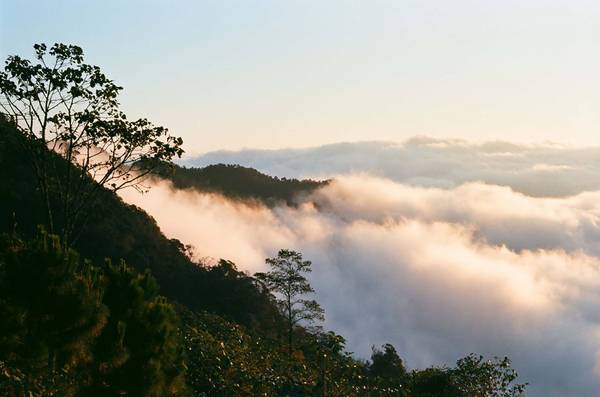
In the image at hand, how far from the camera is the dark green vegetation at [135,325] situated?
2370 centimetres

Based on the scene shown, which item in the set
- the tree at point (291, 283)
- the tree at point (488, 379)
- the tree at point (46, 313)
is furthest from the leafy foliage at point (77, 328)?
the tree at point (291, 283)

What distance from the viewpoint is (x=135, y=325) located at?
28.0m

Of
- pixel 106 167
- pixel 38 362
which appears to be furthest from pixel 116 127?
pixel 38 362

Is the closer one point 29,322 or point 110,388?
point 29,322

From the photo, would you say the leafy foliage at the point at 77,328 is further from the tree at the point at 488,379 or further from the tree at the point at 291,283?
the tree at the point at 291,283

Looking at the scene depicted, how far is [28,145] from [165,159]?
6.45 m

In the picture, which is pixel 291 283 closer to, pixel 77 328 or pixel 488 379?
pixel 488 379

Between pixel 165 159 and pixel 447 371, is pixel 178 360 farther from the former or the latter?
pixel 447 371

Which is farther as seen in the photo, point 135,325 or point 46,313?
point 135,325

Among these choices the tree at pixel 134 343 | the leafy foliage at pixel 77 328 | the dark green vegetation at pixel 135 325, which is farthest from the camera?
the tree at pixel 134 343

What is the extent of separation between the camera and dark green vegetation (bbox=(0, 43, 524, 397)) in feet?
77.8

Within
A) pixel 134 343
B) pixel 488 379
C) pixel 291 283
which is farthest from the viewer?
pixel 291 283

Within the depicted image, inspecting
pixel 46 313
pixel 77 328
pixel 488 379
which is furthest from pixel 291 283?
pixel 46 313

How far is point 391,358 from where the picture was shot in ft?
318
